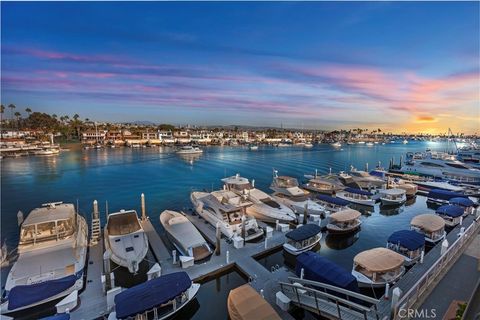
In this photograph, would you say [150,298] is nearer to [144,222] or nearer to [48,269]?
[48,269]

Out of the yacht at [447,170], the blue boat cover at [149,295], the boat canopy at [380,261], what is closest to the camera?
the blue boat cover at [149,295]

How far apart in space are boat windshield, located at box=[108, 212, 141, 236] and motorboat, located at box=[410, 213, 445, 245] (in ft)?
71.8

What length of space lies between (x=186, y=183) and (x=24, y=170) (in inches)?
1551

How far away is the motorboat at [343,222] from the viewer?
20359 mm

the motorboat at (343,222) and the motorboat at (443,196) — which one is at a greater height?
the motorboat at (443,196)

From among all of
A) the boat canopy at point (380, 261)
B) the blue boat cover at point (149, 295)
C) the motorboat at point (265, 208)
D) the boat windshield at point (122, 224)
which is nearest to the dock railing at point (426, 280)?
the boat canopy at point (380, 261)

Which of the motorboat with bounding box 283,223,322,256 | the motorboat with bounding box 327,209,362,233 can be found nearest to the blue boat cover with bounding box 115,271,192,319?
the motorboat with bounding box 283,223,322,256

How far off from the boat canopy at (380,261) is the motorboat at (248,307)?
22.6 feet

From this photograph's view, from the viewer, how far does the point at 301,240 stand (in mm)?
16344

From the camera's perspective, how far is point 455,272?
12.2m

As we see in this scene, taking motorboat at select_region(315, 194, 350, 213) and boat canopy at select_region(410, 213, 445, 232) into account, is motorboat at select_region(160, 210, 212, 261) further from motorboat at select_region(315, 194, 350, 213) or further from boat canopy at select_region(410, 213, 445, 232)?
boat canopy at select_region(410, 213, 445, 232)

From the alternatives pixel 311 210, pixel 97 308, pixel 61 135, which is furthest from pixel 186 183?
pixel 61 135

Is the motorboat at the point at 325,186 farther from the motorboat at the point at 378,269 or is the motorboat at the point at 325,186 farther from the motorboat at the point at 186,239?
the motorboat at the point at 186,239

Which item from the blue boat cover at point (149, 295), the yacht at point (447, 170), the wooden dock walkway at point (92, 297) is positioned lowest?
the wooden dock walkway at point (92, 297)
